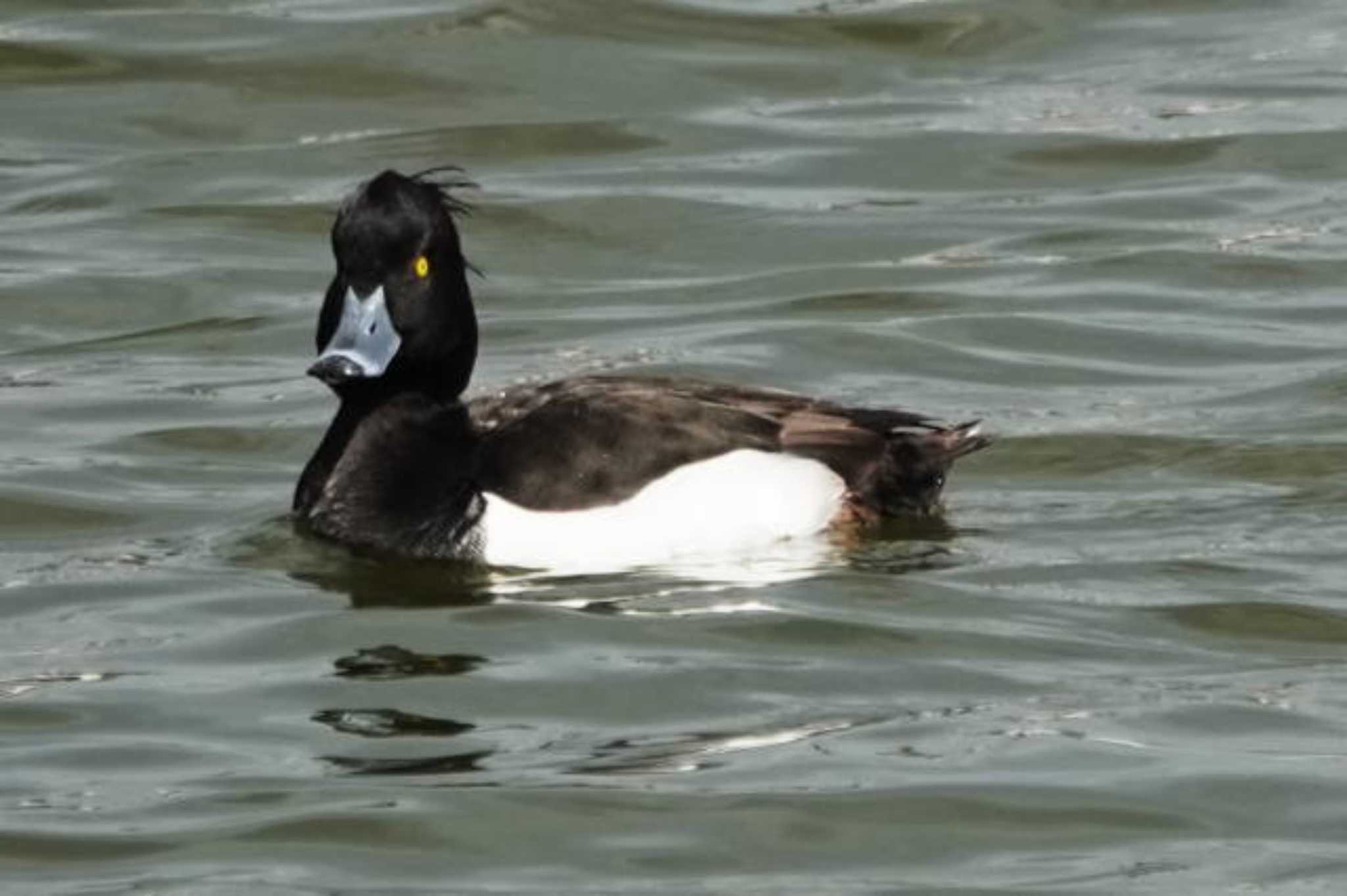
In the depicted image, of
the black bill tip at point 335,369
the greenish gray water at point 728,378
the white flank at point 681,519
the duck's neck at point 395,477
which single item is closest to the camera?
the greenish gray water at point 728,378

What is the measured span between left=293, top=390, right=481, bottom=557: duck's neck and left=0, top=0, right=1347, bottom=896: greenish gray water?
0.35 ft

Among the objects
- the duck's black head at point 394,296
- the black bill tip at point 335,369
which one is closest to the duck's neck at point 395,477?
the duck's black head at point 394,296

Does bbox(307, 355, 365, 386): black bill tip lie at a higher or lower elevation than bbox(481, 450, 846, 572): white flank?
higher

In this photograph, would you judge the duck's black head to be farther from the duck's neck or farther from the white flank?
the white flank

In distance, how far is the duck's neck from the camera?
457 inches

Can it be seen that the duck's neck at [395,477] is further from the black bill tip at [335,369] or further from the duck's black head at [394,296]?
the black bill tip at [335,369]

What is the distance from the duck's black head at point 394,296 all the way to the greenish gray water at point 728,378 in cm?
56

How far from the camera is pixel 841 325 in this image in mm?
14578

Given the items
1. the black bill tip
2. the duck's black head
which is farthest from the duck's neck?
the black bill tip

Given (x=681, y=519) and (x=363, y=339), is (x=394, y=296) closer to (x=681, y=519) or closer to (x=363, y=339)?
(x=363, y=339)

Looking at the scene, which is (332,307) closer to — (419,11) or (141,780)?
(141,780)

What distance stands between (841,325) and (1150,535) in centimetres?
290

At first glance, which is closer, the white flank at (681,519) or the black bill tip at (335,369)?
the white flank at (681,519)

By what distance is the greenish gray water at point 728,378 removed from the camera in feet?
30.2
